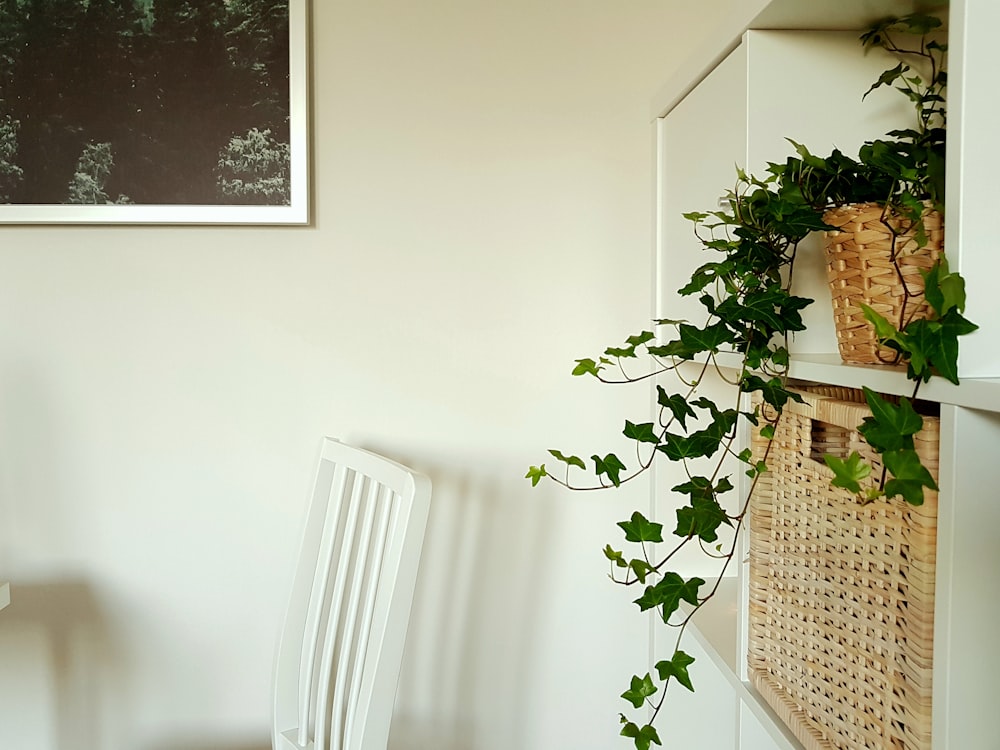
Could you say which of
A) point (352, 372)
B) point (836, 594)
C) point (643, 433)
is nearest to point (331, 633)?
point (352, 372)

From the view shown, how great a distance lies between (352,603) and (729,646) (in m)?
0.55

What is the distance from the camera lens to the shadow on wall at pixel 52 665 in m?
1.63

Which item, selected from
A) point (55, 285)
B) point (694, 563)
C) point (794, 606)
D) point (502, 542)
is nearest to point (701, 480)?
point (794, 606)

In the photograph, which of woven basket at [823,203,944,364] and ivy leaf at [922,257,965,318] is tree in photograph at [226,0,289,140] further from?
ivy leaf at [922,257,965,318]

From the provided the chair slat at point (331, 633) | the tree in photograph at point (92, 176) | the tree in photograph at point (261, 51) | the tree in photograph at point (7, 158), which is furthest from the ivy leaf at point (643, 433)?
the tree in photograph at point (7, 158)

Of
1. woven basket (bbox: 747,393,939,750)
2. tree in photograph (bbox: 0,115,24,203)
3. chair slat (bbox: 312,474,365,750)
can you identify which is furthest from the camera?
tree in photograph (bbox: 0,115,24,203)

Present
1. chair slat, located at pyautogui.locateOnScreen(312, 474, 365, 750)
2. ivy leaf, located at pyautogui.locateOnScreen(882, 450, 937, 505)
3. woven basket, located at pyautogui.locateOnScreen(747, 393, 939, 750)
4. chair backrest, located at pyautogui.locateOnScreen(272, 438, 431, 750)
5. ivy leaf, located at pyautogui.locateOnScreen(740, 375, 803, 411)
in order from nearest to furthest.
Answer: ivy leaf, located at pyautogui.locateOnScreen(882, 450, 937, 505) < woven basket, located at pyautogui.locateOnScreen(747, 393, 939, 750) < ivy leaf, located at pyautogui.locateOnScreen(740, 375, 803, 411) < chair backrest, located at pyautogui.locateOnScreen(272, 438, 431, 750) < chair slat, located at pyautogui.locateOnScreen(312, 474, 365, 750)

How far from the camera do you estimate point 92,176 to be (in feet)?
5.17

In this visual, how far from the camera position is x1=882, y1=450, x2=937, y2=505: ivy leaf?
1.79 feet

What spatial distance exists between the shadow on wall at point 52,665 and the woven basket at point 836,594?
1.26 meters

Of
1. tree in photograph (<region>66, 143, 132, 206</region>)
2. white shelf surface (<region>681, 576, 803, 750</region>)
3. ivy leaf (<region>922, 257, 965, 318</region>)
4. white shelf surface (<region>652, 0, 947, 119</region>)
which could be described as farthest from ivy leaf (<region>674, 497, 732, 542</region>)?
tree in photograph (<region>66, 143, 132, 206</region>)

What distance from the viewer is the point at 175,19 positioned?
1578 mm

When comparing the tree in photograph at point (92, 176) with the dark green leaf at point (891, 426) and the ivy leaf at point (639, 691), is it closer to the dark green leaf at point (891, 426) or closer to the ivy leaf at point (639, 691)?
the ivy leaf at point (639, 691)

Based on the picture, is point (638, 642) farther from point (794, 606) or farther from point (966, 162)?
point (966, 162)
